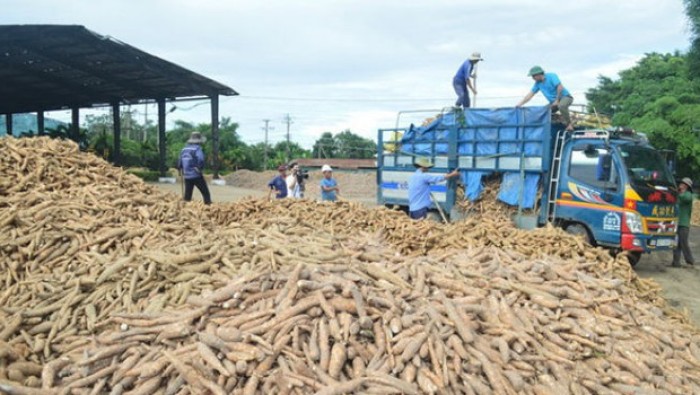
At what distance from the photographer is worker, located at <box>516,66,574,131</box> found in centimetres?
954

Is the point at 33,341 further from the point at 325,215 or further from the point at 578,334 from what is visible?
the point at 325,215

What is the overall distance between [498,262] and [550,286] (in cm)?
71

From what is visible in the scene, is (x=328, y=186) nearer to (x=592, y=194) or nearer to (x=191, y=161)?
(x=191, y=161)

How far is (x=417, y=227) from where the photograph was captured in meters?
8.09

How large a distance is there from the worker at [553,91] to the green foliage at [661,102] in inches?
474

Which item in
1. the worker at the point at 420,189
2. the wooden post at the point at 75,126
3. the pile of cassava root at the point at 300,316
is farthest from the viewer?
the wooden post at the point at 75,126

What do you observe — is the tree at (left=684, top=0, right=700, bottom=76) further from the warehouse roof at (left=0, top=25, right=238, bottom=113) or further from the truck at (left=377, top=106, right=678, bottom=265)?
the warehouse roof at (left=0, top=25, right=238, bottom=113)

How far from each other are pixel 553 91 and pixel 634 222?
271cm

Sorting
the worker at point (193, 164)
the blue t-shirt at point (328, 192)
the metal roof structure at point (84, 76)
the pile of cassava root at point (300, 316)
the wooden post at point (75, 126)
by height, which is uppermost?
the metal roof structure at point (84, 76)

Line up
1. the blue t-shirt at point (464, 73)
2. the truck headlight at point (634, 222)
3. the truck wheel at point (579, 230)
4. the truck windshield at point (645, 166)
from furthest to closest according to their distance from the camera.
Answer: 1. the blue t-shirt at point (464, 73)
2. the truck wheel at point (579, 230)
3. the truck windshield at point (645, 166)
4. the truck headlight at point (634, 222)

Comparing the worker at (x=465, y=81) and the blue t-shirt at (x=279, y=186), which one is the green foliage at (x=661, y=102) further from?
the blue t-shirt at (x=279, y=186)

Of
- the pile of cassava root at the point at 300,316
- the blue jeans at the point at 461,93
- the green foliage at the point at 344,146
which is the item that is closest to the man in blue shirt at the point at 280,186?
the blue jeans at the point at 461,93

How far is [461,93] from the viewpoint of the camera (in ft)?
37.9

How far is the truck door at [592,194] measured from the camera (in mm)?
8766
